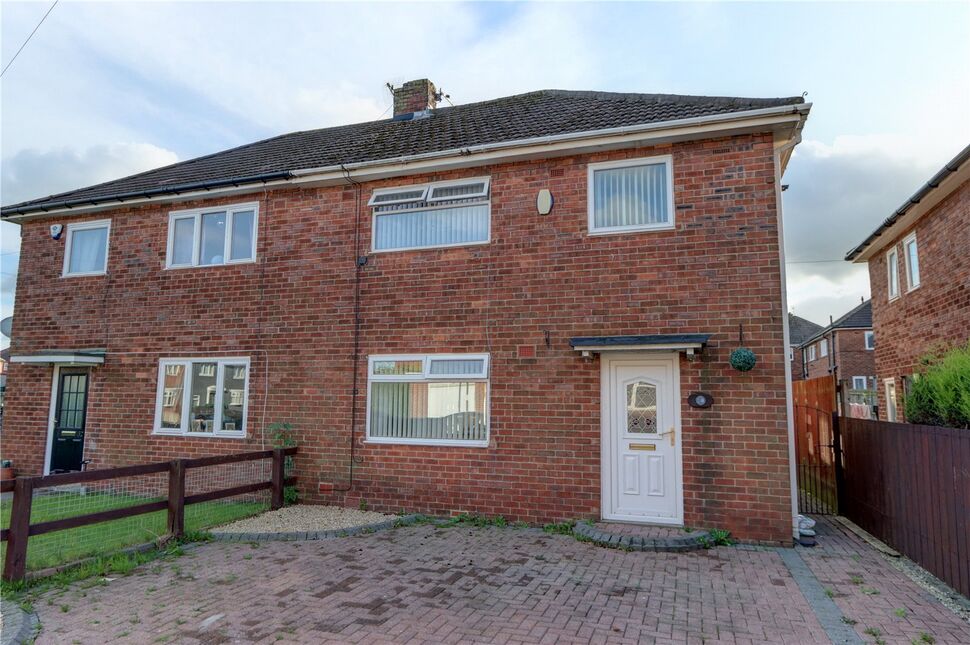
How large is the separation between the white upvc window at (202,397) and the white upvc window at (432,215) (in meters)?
3.05

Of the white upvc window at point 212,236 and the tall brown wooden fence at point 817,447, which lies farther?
the white upvc window at point 212,236

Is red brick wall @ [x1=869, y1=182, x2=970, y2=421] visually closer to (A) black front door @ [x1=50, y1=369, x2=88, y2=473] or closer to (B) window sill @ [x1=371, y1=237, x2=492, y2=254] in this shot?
(B) window sill @ [x1=371, y1=237, x2=492, y2=254]

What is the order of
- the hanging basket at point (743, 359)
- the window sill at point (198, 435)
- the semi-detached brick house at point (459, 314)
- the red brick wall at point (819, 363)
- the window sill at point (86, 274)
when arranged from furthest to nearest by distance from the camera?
the red brick wall at point (819, 363) → the window sill at point (86, 274) → the window sill at point (198, 435) → the semi-detached brick house at point (459, 314) → the hanging basket at point (743, 359)

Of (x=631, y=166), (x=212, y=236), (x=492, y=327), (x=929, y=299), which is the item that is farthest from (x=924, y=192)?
(x=212, y=236)

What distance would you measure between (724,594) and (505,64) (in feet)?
22.6

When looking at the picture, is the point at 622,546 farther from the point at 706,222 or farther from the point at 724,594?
the point at 706,222

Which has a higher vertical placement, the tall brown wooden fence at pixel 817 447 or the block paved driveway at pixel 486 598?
the tall brown wooden fence at pixel 817 447

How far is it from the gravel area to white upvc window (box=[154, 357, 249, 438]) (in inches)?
70.8

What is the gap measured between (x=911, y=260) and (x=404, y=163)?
10.3m

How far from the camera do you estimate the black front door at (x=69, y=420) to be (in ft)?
32.6

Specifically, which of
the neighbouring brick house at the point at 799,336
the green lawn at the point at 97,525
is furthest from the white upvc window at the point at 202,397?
the neighbouring brick house at the point at 799,336

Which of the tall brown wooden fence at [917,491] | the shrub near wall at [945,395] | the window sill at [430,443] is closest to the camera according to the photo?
the tall brown wooden fence at [917,491]

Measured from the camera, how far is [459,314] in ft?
26.2

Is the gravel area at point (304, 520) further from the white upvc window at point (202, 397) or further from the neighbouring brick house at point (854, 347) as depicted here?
the neighbouring brick house at point (854, 347)
